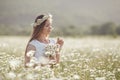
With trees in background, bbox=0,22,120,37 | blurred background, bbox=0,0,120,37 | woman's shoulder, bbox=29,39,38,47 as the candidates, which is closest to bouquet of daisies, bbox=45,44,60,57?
woman's shoulder, bbox=29,39,38,47

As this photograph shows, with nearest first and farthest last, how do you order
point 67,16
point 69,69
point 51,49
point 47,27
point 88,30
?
point 69,69 < point 51,49 < point 47,27 < point 67,16 < point 88,30

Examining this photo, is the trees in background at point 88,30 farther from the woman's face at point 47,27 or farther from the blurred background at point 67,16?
the woman's face at point 47,27

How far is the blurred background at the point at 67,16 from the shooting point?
952cm

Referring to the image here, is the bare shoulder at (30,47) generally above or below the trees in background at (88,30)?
below

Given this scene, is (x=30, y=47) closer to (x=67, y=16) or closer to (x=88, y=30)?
(x=67, y=16)

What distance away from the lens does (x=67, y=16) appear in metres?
11.7

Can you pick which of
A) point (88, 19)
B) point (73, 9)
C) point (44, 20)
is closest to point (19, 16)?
point (73, 9)

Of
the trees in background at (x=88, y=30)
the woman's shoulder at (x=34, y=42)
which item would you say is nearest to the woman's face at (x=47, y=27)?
the woman's shoulder at (x=34, y=42)

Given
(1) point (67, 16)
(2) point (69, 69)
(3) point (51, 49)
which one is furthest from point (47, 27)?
(1) point (67, 16)

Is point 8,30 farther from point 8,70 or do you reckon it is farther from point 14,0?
point 8,70

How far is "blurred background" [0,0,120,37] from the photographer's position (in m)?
9.52

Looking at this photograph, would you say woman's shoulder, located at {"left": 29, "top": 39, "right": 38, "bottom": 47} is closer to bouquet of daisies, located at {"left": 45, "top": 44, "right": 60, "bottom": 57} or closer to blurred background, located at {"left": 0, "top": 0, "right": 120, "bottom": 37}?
bouquet of daisies, located at {"left": 45, "top": 44, "right": 60, "bottom": 57}

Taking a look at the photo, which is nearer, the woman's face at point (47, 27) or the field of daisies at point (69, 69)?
the field of daisies at point (69, 69)

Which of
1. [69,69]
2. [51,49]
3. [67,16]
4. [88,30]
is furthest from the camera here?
[88,30]
